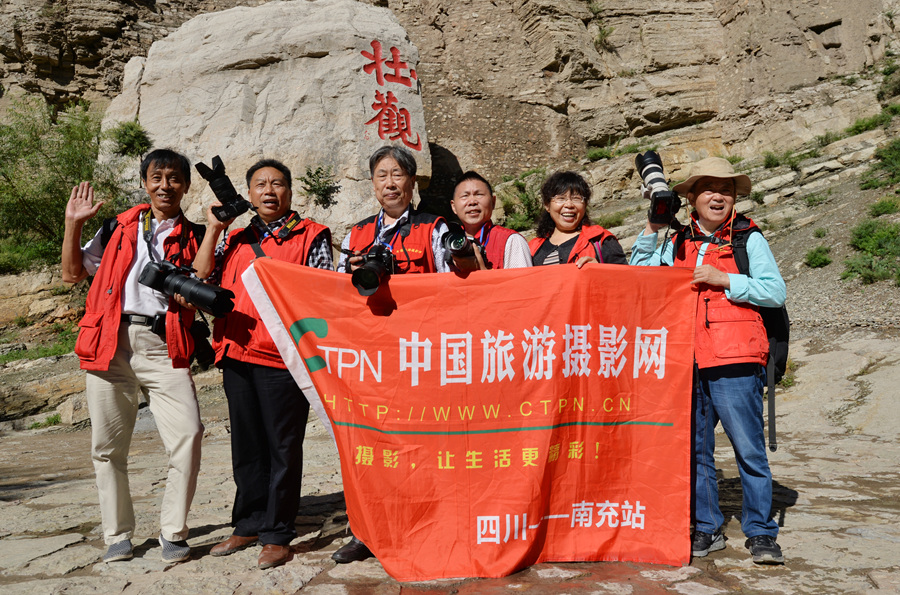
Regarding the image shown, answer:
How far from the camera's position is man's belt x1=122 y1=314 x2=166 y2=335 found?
9.30 feet

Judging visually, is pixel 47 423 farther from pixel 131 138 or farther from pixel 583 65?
pixel 583 65

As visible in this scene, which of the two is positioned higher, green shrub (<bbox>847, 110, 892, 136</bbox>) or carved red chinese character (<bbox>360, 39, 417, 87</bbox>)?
carved red chinese character (<bbox>360, 39, 417, 87</bbox>)

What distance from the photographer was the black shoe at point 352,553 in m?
2.66

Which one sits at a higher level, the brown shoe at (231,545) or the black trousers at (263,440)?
the black trousers at (263,440)

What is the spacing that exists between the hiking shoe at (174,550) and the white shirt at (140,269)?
1.06 metres

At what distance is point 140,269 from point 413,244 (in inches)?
52.6

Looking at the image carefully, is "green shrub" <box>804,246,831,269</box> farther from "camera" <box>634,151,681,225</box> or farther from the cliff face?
"camera" <box>634,151,681,225</box>

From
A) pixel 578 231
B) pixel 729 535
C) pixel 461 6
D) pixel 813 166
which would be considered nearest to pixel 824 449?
pixel 729 535

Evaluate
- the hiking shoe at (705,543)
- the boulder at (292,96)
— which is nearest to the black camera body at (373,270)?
the hiking shoe at (705,543)

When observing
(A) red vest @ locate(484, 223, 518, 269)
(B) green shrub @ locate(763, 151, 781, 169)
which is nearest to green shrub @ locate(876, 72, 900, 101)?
(B) green shrub @ locate(763, 151, 781, 169)

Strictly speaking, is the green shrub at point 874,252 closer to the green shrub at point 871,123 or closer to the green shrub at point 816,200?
the green shrub at point 816,200

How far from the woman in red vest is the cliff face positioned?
14429 millimetres

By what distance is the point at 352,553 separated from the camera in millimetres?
2674

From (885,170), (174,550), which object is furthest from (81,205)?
(885,170)
